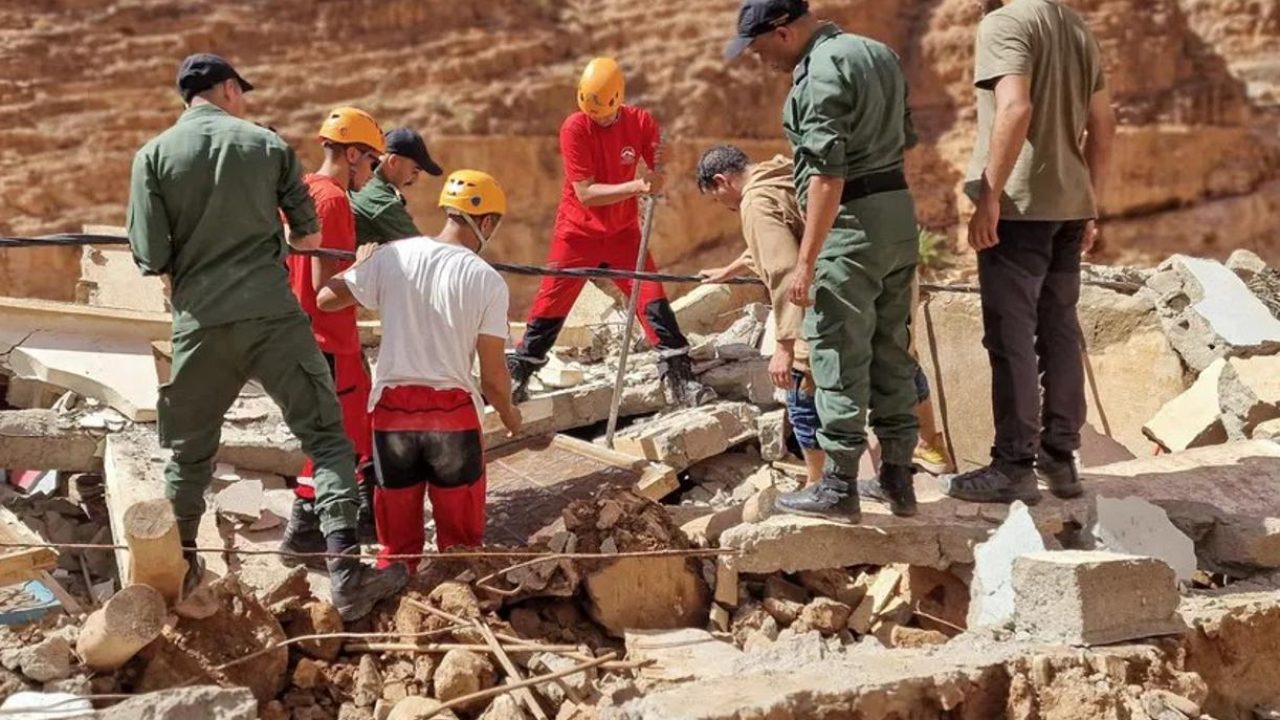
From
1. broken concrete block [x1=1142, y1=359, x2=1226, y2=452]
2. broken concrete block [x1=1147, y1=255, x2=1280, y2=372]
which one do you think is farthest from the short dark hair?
broken concrete block [x1=1147, y1=255, x2=1280, y2=372]

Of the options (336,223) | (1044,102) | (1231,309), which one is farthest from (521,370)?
(1231,309)

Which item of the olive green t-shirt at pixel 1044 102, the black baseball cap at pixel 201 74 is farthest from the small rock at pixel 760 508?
the black baseball cap at pixel 201 74

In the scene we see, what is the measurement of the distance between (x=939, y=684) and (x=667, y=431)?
9.85 ft

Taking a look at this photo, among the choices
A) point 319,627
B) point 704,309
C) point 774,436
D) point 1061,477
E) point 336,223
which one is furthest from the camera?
point 704,309

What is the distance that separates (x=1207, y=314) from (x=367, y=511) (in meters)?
4.77

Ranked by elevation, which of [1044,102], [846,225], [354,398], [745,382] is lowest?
[745,382]

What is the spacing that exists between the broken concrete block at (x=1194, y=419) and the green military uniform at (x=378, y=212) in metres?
3.95

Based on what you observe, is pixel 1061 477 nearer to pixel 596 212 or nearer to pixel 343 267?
pixel 596 212

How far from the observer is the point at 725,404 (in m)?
7.39

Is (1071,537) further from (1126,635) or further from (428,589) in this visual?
(428,589)

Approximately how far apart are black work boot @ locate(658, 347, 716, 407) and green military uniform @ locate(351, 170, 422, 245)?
1.89m

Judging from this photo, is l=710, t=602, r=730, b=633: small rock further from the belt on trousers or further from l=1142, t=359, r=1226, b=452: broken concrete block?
l=1142, t=359, r=1226, b=452: broken concrete block

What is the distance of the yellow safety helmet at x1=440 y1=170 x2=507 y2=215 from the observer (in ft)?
17.2

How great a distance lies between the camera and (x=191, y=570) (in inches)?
190
